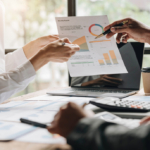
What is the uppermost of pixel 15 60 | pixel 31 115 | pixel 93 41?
pixel 93 41

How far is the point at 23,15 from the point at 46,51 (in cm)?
226

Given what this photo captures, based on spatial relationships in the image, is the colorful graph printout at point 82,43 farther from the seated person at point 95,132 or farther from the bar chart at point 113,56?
the seated person at point 95,132

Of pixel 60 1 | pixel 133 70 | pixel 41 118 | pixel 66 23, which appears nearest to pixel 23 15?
pixel 60 1

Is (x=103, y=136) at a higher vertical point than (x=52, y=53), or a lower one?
lower

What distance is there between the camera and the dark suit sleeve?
1.16ft

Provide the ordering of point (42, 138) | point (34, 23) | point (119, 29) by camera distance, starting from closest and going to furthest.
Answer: point (42, 138) → point (119, 29) → point (34, 23)

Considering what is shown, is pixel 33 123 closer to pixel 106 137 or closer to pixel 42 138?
pixel 42 138

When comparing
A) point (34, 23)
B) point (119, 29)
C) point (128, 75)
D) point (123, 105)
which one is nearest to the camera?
point (123, 105)

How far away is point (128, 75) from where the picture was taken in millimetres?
1220

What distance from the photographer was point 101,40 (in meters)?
1.14

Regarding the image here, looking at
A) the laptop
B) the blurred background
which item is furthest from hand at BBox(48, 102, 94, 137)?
the blurred background

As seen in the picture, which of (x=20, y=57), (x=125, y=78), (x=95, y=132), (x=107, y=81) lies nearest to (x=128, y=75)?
(x=125, y=78)

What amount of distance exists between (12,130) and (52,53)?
463mm

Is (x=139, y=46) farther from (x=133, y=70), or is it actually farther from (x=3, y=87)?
(x=3, y=87)
